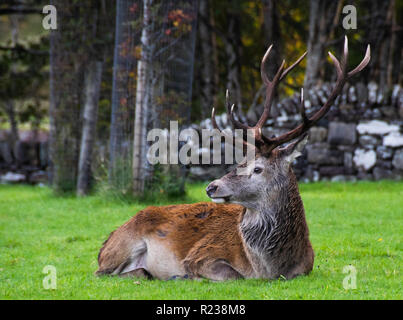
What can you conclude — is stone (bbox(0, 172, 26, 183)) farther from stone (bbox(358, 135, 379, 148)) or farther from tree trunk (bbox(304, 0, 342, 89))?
stone (bbox(358, 135, 379, 148))

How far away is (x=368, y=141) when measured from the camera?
1263 centimetres

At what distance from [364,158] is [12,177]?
→ 9.21 metres

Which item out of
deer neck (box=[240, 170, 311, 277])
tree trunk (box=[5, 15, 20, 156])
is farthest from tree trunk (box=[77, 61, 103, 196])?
deer neck (box=[240, 170, 311, 277])

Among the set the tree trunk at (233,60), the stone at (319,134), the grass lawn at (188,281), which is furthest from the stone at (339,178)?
the tree trunk at (233,60)

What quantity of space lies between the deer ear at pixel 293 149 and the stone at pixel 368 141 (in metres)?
7.84

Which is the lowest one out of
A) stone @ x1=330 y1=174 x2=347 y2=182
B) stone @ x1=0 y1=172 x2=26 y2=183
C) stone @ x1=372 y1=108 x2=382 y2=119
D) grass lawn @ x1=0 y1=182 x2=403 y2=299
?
stone @ x1=0 y1=172 x2=26 y2=183

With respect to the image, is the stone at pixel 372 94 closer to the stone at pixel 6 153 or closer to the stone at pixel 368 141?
the stone at pixel 368 141

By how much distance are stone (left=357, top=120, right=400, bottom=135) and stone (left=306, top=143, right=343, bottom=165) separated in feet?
2.17

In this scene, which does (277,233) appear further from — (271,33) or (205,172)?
(271,33)

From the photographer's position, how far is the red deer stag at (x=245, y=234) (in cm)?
512

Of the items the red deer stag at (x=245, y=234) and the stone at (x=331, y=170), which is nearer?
the red deer stag at (x=245, y=234)

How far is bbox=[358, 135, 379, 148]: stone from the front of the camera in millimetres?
12594

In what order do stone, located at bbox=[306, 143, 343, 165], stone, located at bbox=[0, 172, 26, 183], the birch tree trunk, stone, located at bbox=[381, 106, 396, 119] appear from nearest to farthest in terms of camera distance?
the birch tree trunk < stone, located at bbox=[381, 106, 396, 119] < stone, located at bbox=[306, 143, 343, 165] < stone, located at bbox=[0, 172, 26, 183]

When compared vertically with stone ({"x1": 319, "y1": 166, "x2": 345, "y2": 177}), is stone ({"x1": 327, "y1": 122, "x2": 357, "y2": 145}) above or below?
above
